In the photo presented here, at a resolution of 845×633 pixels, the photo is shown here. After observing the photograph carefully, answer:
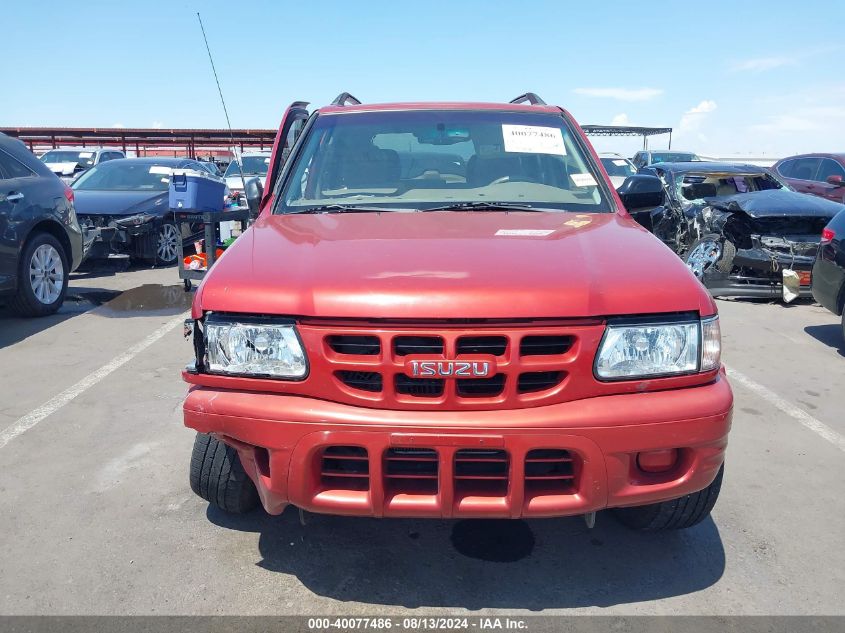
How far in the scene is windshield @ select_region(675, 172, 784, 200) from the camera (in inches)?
388

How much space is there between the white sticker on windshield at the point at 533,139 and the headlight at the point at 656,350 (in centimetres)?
158

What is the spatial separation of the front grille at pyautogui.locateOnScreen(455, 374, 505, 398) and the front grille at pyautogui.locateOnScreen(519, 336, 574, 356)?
0.39 ft

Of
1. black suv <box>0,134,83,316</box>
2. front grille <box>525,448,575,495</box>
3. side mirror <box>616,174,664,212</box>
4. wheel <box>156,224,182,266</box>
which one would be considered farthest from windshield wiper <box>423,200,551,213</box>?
wheel <box>156,224,182,266</box>

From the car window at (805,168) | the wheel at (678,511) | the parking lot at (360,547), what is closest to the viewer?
the parking lot at (360,547)

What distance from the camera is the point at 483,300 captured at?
7.55ft

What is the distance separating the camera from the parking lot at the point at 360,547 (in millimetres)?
2639

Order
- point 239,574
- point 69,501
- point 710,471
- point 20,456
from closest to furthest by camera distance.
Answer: point 710,471
point 239,574
point 69,501
point 20,456

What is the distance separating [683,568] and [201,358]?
2.04 metres

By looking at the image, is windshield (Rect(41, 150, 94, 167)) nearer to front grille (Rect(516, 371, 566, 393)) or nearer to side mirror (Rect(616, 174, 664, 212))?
side mirror (Rect(616, 174, 664, 212))

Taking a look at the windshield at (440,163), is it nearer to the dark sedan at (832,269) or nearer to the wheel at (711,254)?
the dark sedan at (832,269)

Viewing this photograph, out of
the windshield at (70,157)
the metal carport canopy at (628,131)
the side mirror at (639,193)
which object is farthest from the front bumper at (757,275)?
the metal carport canopy at (628,131)

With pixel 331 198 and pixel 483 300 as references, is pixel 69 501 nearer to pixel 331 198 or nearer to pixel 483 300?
pixel 331 198

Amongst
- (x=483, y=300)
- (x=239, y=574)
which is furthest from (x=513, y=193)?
(x=239, y=574)

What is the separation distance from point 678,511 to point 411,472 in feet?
3.93
